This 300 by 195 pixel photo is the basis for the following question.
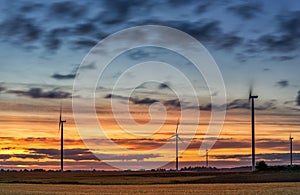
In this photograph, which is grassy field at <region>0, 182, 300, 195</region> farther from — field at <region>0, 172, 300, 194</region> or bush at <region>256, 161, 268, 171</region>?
bush at <region>256, 161, 268, 171</region>

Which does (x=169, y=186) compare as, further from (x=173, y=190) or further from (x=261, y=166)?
(x=261, y=166)

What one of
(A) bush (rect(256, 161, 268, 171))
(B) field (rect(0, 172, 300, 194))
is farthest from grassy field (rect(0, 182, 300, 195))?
(A) bush (rect(256, 161, 268, 171))

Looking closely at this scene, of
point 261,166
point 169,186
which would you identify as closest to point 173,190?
point 169,186

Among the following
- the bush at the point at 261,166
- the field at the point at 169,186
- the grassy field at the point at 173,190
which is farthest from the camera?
the bush at the point at 261,166

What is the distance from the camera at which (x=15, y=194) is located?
67.6 meters

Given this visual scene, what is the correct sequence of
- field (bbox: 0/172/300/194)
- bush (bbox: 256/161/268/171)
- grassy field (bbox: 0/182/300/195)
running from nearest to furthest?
grassy field (bbox: 0/182/300/195)
field (bbox: 0/172/300/194)
bush (bbox: 256/161/268/171)

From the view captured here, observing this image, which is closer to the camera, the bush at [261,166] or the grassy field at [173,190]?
the grassy field at [173,190]

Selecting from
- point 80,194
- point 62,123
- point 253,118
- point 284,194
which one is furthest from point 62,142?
point 284,194

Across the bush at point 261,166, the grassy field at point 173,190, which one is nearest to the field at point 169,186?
the grassy field at point 173,190

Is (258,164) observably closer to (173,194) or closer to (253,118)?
(253,118)

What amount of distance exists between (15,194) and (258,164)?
127 meters

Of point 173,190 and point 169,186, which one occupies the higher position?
point 169,186

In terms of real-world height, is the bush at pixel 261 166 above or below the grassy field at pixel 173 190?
above

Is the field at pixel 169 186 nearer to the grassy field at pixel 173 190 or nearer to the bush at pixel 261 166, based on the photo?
the grassy field at pixel 173 190
